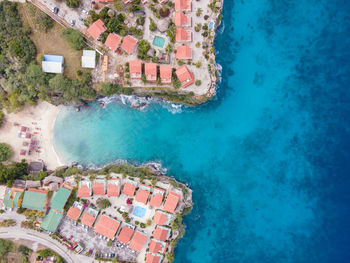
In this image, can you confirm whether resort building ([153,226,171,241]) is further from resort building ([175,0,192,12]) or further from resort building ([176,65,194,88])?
resort building ([175,0,192,12])

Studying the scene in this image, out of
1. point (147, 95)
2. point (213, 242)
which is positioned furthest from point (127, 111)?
point (213, 242)

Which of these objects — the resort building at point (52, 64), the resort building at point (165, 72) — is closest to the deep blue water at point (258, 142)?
the resort building at point (165, 72)

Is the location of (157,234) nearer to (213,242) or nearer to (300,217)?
(213,242)

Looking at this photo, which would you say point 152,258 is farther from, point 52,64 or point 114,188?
point 52,64

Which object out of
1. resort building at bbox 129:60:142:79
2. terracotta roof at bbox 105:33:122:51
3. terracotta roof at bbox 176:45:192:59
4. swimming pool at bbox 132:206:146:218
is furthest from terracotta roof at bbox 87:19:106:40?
swimming pool at bbox 132:206:146:218

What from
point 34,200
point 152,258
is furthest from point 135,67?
point 152,258

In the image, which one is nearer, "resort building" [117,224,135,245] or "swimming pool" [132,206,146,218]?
"resort building" [117,224,135,245]
